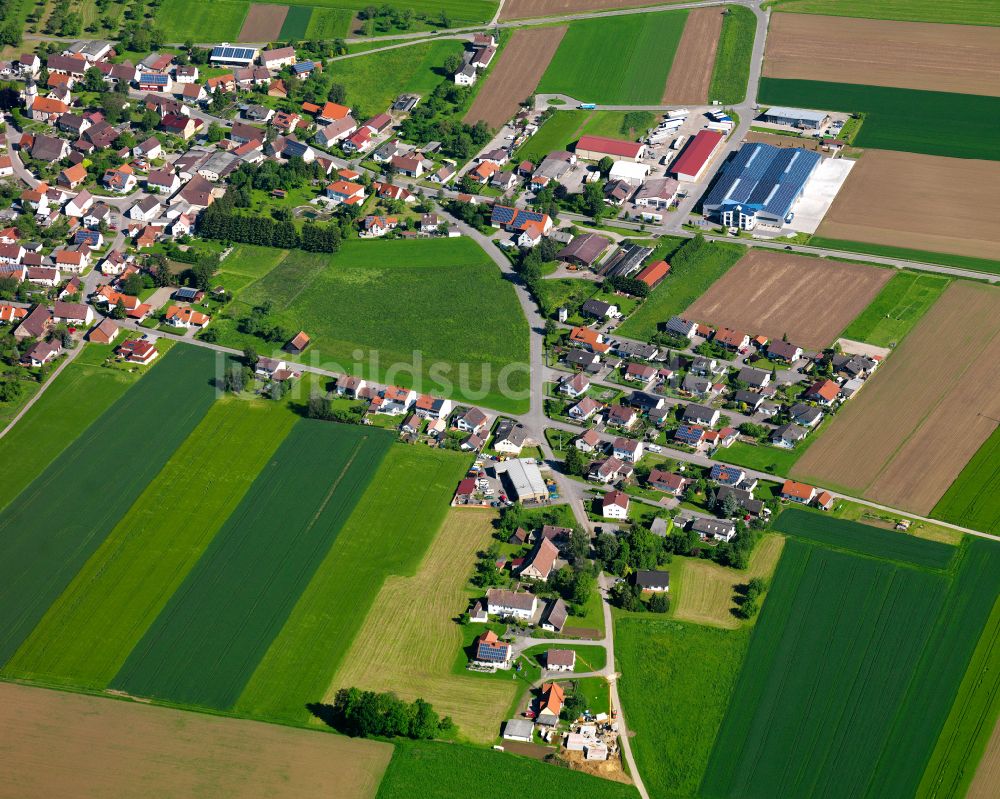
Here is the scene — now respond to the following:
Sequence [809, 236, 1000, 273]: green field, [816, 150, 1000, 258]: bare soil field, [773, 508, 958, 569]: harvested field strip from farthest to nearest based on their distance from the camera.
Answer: [816, 150, 1000, 258]: bare soil field
[809, 236, 1000, 273]: green field
[773, 508, 958, 569]: harvested field strip

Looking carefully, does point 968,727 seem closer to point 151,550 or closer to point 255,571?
point 255,571

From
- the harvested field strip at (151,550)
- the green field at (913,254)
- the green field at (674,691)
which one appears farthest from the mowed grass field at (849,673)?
the green field at (913,254)

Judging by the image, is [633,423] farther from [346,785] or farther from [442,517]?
[346,785]

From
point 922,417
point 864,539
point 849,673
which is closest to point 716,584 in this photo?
point 849,673

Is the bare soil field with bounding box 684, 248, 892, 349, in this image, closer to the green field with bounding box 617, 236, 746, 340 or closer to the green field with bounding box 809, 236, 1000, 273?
the green field with bounding box 617, 236, 746, 340

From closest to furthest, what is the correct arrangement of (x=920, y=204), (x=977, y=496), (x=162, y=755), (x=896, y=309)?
1. (x=162, y=755)
2. (x=977, y=496)
3. (x=896, y=309)
4. (x=920, y=204)

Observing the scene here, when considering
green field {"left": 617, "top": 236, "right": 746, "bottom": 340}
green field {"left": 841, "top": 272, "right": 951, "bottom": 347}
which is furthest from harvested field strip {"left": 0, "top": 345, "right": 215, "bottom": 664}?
green field {"left": 841, "top": 272, "right": 951, "bottom": 347}

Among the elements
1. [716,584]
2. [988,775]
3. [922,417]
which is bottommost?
[988,775]
